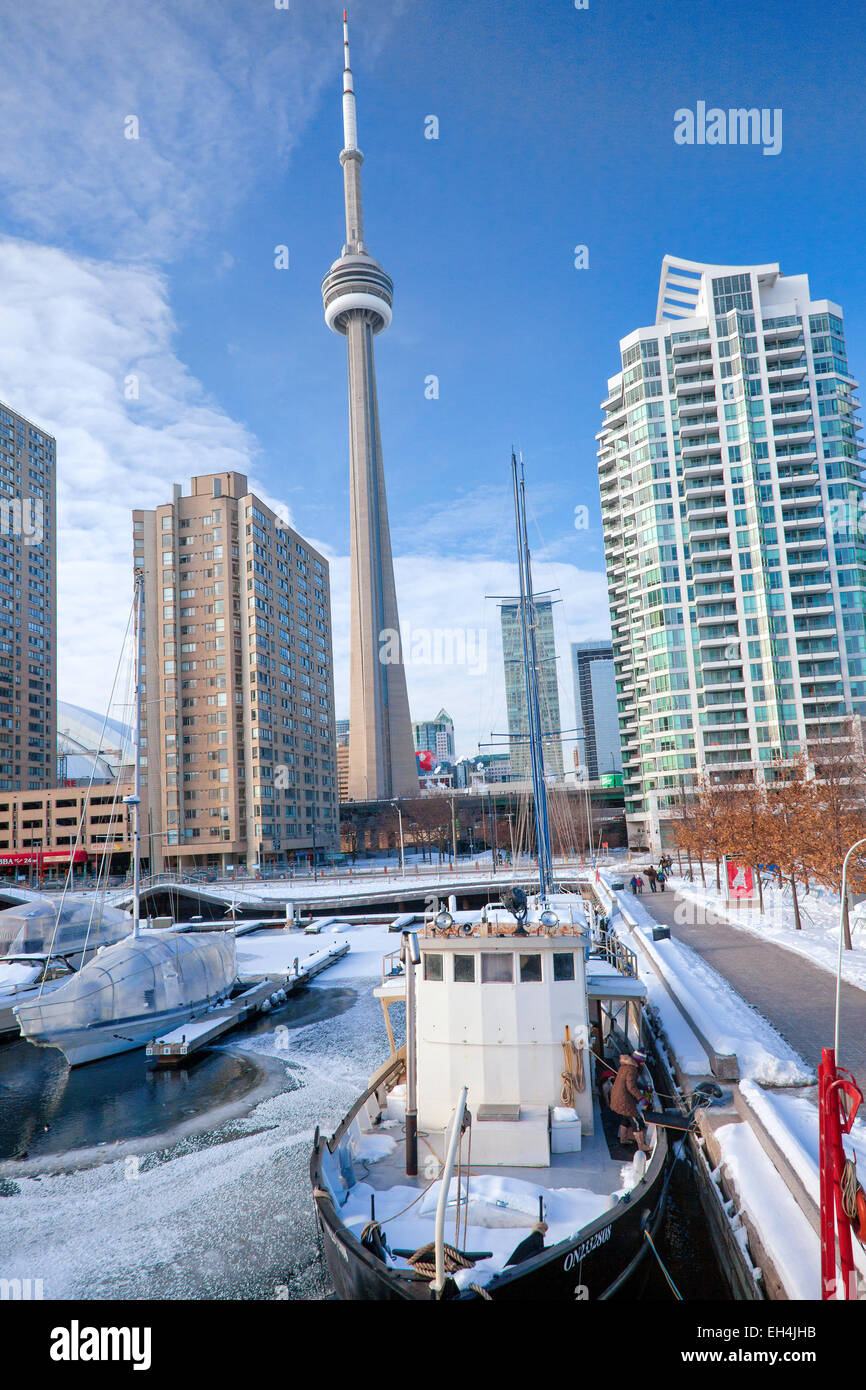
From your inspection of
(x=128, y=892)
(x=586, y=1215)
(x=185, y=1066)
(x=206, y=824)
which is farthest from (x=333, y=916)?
(x=586, y=1215)

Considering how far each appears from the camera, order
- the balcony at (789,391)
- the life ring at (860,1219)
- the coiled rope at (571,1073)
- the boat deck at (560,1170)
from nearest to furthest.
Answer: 1. the life ring at (860,1219)
2. the boat deck at (560,1170)
3. the coiled rope at (571,1073)
4. the balcony at (789,391)

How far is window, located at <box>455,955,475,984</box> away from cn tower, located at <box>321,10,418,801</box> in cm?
13249

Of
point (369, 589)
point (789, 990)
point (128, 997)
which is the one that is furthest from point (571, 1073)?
point (369, 589)

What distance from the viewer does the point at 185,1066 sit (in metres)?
29.1

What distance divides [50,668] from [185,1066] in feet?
431

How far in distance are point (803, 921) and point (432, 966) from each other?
27.9m

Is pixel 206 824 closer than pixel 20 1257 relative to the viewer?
No

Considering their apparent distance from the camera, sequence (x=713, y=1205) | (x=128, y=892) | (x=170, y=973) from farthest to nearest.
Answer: (x=128, y=892) → (x=170, y=973) → (x=713, y=1205)

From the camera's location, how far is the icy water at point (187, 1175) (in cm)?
1434

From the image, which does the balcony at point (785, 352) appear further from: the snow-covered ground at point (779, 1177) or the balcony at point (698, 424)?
the snow-covered ground at point (779, 1177)

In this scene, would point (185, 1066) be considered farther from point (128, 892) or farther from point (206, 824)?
point (206, 824)

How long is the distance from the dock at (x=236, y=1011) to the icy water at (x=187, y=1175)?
0.82m

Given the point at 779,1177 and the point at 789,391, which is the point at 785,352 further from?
the point at 779,1177

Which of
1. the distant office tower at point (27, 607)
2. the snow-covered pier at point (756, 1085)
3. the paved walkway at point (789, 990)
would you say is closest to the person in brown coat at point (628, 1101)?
the snow-covered pier at point (756, 1085)
